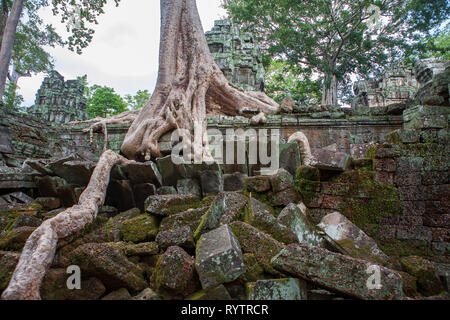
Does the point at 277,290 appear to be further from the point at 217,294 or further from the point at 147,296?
the point at 147,296

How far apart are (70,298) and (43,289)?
0.17m

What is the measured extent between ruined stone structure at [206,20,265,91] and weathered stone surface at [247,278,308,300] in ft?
32.4

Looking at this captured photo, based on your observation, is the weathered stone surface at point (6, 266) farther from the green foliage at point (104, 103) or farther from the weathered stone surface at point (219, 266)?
the green foliage at point (104, 103)

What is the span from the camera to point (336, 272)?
5.06ft

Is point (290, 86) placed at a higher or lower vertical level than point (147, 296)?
higher

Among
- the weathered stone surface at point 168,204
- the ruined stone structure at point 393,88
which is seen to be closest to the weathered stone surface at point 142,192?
the weathered stone surface at point 168,204

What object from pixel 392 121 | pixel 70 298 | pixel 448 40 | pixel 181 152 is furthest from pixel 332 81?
pixel 70 298

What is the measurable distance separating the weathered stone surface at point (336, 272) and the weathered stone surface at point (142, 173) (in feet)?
7.19

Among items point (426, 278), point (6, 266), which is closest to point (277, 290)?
point (426, 278)

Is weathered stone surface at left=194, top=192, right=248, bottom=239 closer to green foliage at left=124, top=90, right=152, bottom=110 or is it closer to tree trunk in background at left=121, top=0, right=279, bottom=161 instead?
tree trunk in background at left=121, top=0, right=279, bottom=161

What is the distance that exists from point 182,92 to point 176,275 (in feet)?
15.2

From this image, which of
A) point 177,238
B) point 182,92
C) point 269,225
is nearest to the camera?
point 177,238

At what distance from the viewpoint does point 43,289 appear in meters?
1.65
